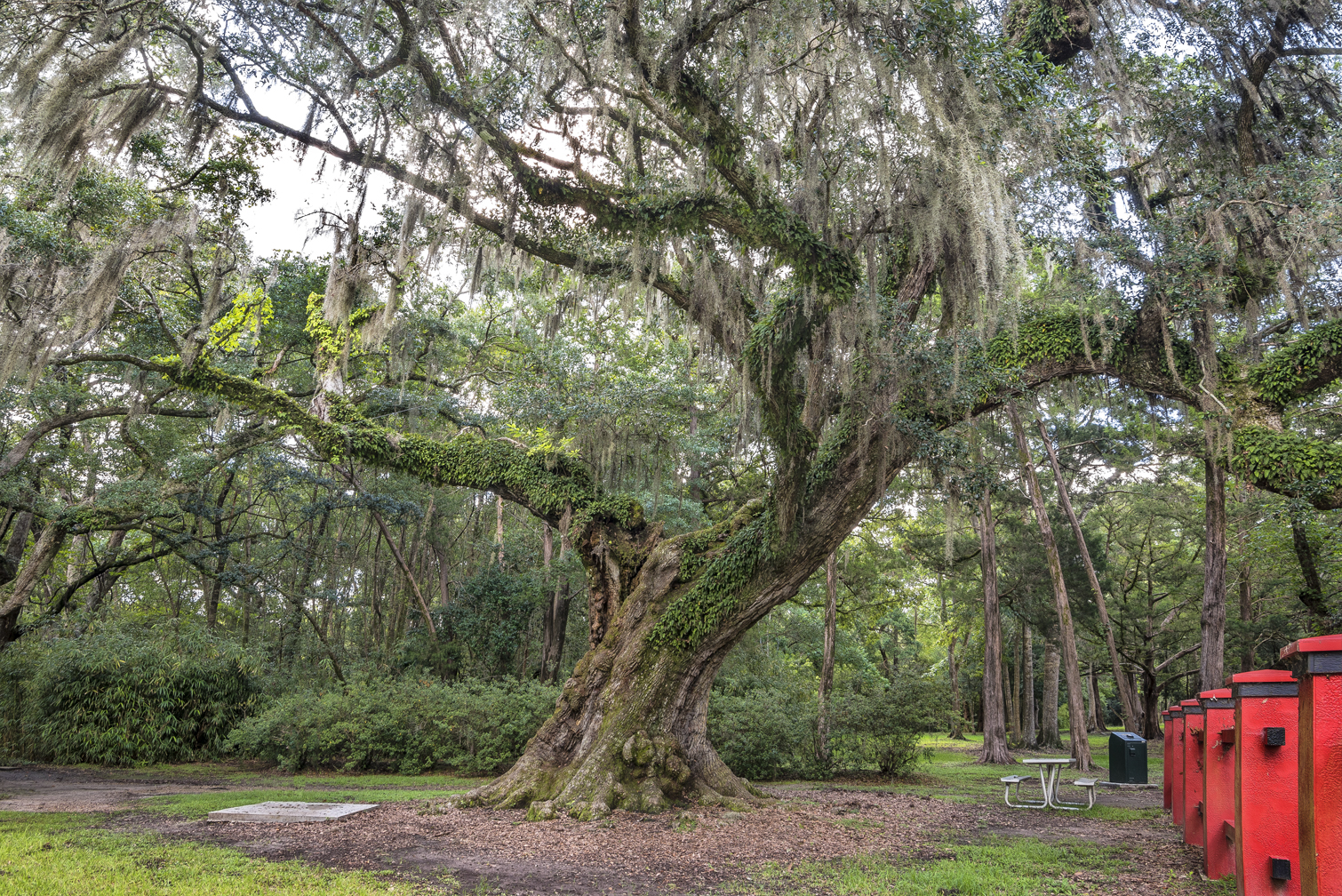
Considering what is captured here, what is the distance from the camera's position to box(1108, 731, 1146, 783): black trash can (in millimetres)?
10031

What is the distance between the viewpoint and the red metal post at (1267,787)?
3.12 meters

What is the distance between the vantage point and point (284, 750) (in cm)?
1253

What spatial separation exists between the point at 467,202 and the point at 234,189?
4.48 metres

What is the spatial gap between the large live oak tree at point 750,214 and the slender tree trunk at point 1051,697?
1395 centimetres

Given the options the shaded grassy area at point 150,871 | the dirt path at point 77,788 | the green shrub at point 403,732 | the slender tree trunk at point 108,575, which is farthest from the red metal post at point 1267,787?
the slender tree trunk at point 108,575

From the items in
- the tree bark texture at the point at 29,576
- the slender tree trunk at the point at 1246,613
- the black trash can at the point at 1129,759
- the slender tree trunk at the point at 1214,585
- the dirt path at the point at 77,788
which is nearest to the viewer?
the dirt path at the point at 77,788

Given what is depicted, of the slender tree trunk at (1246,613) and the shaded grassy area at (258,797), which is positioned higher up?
the slender tree trunk at (1246,613)

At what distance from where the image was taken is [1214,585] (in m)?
12.2

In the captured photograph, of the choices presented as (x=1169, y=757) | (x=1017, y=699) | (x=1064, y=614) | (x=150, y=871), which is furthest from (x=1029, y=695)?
(x=150, y=871)

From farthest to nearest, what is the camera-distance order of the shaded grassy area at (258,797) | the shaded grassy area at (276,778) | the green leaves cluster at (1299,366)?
the shaded grassy area at (276,778) < the shaded grassy area at (258,797) < the green leaves cluster at (1299,366)

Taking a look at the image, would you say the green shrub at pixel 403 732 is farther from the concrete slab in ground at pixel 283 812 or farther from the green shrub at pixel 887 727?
the green shrub at pixel 887 727

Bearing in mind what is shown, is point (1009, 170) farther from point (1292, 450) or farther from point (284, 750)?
point (284, 750)

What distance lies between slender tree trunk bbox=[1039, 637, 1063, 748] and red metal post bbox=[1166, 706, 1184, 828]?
536 inches

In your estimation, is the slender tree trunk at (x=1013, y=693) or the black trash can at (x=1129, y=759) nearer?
the black trash can at (x=1129, y=759)
